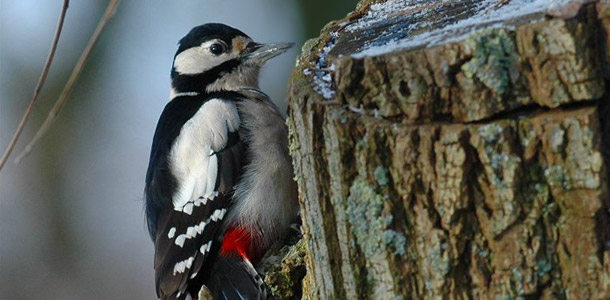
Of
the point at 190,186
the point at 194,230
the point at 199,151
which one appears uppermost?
the point at 199,151

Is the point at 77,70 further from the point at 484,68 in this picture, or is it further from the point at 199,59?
the point at 484,68

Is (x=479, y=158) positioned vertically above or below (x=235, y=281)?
above

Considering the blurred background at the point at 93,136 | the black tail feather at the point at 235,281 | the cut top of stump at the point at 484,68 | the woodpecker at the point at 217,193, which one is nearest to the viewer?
the cut top of stump at the point at 484,68

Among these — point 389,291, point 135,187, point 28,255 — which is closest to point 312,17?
point 135,187

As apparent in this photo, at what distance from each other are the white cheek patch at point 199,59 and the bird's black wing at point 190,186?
47 centimetres

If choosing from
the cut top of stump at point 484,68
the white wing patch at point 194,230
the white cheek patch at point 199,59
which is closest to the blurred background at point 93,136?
the white cheek patch at point 199,59

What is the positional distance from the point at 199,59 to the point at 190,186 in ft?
3.22

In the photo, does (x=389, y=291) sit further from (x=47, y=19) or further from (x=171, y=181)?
(x=47, y=19)

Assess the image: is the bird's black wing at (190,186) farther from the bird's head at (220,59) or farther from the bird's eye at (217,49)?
the bird's eye at (217,49)

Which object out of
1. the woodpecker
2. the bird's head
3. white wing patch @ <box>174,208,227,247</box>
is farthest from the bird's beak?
white wing patch @ <box>174,208,227,247</box>

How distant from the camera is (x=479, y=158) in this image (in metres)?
1.72

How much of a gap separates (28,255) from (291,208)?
4540mm

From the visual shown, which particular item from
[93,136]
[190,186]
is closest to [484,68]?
[190,186]

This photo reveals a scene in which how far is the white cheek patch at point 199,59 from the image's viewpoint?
4062mm
